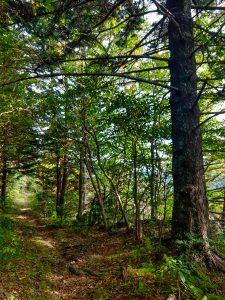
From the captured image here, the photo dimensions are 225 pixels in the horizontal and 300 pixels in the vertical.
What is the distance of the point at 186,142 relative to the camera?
516 cm

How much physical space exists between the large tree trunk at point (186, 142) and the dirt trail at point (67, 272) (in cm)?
160

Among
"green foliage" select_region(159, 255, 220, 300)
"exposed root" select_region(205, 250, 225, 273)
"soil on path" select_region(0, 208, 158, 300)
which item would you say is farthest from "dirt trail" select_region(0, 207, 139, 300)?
"exposed root" select_region(205, 250, 225, 273)

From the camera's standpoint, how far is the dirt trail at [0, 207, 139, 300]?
4.23m

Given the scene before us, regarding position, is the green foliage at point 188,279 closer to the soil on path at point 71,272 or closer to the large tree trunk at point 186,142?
the soil on path at point 71,272

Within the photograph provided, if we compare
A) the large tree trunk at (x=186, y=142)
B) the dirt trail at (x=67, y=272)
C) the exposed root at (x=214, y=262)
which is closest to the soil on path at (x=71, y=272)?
the dirt trail at (x=67, y=272)

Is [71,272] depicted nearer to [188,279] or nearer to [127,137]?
[188,279]

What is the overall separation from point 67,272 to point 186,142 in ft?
12.0

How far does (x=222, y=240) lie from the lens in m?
4.41

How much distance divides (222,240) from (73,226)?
7.91 meters

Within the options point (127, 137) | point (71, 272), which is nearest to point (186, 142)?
point (127, 137)

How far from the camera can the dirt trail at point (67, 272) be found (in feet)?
13.9

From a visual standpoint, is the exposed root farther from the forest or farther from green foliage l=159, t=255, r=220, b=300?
green foliage l=159, t=255, r=220, b=300

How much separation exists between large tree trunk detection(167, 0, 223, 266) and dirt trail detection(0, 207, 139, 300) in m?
1.60

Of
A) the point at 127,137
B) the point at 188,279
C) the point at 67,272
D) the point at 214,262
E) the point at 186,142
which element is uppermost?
the point at 127,137
